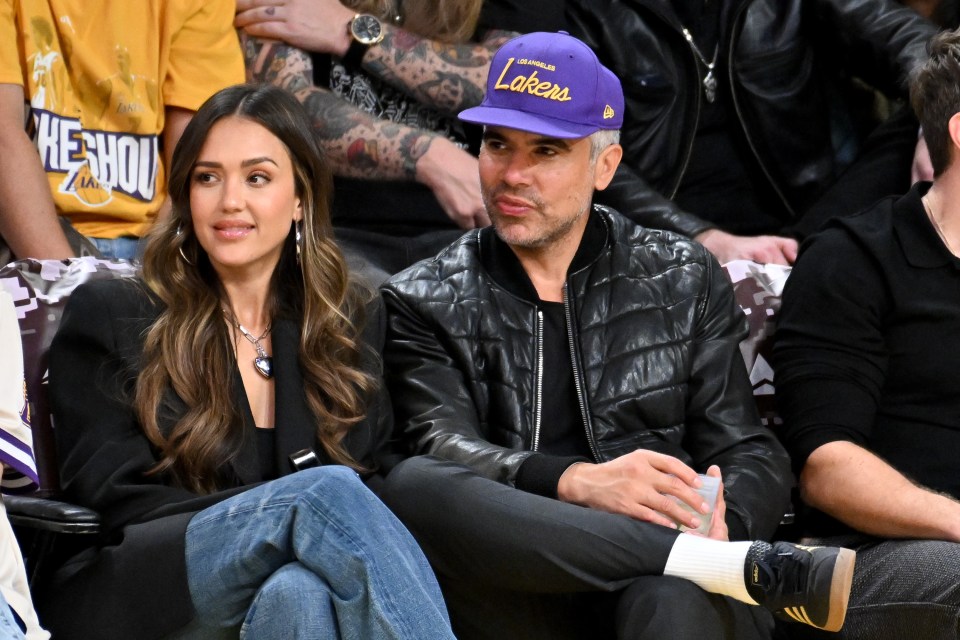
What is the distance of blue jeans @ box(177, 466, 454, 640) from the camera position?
7.59ft

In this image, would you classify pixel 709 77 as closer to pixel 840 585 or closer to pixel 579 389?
pixel 579 389

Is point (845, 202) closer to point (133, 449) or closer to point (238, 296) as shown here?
point (238, 296)

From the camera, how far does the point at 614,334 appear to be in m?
2.97

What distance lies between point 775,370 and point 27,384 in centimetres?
154

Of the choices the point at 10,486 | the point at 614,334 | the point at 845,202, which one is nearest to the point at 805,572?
the point at 614,334

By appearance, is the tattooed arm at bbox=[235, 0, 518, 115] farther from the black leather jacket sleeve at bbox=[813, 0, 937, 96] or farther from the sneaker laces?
the sneaker laces

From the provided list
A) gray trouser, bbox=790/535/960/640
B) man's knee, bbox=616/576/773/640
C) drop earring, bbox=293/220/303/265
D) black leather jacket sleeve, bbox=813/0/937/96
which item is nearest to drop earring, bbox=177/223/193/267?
drop earring, bbox=293/220/303/265

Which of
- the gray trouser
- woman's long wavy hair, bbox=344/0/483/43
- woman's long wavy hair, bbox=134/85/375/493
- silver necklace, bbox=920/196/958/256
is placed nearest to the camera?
the gray trouser

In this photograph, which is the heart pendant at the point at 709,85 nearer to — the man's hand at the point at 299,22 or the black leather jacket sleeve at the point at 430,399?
the man's hand at the point at 299,22

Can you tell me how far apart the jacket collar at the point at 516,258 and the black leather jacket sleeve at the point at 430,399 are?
0.63 ft

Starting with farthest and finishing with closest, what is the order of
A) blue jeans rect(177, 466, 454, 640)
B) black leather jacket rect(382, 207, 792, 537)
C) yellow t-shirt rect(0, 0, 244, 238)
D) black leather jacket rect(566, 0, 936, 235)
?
1. black leather jacket rect(566, 0, 936, 235)
2. yellow t-shirt rect(0, 0, 244, 238)
3. black leather jacket rect(382, 207, 792, 537)
4. blue jeans rect(177, 466, 454, 640)

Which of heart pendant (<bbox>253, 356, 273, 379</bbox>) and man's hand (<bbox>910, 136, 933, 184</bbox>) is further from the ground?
man's hand (<bbox>910, 136, 933, 184</bbox>)

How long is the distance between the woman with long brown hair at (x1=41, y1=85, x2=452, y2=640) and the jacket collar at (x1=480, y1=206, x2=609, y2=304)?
0.29m

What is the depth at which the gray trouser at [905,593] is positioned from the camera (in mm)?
2547
